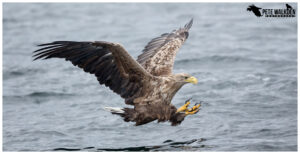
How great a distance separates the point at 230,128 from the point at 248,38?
24.7 feet

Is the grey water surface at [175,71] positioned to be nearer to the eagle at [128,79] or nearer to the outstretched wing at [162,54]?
the eagle at [128,79]

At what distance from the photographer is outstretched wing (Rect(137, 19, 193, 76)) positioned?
10.1m

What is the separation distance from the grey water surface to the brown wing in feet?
3.49

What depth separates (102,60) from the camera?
9.00 meters

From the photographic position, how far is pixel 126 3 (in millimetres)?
21547

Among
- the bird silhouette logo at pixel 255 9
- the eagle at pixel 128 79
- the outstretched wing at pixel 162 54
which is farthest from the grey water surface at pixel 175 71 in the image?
the outstretched wing at pixel 162 54

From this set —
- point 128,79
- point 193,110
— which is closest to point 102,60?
point 128,79

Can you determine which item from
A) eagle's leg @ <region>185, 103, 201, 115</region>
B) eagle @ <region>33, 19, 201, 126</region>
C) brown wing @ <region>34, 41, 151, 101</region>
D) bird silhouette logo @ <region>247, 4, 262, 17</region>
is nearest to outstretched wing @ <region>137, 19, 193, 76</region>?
eagle @ <region>33, 19, 201, 126</region>

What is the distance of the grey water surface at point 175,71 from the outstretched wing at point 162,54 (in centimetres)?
106

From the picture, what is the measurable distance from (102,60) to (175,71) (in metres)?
5.39

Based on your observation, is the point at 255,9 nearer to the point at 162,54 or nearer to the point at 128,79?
the point at 162,54

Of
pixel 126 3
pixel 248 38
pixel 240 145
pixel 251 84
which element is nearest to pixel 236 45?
pixel 248 38

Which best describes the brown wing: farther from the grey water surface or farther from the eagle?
the grey water surface

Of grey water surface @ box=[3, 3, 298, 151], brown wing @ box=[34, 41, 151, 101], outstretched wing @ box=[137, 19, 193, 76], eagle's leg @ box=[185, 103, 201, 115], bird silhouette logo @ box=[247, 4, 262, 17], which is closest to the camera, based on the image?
brown wing @ box=[34, 41, 151, 101]
